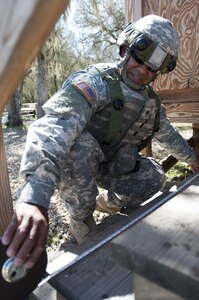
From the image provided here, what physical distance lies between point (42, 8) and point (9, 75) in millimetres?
123

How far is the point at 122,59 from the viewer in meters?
2.51

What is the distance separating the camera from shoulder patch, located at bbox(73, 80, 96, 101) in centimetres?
215

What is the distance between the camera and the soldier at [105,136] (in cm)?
171

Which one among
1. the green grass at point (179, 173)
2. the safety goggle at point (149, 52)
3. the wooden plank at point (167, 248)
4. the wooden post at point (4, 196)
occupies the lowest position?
the green grass at point (179, 173)

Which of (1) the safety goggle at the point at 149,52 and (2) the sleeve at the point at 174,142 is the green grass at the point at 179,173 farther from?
(1) the safety goggle at the point at 149,52

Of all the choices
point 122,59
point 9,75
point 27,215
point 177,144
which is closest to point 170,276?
point 9,75

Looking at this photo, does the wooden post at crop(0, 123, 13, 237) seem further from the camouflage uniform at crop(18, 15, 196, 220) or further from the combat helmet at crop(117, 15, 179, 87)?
the combat helmet at crop(117, 15, 179, 87)

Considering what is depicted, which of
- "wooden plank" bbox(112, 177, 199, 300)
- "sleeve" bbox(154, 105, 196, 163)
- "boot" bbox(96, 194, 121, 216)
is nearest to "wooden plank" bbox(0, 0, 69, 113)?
"wooden plank" bbox(112, 177, 199, 300)

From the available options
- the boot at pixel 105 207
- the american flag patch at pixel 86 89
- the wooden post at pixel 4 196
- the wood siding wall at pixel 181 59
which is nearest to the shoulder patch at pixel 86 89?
the american flag patch at pixel 86 89

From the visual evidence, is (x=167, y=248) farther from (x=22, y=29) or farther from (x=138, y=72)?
(x=138, y=72)

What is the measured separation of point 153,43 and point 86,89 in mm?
610

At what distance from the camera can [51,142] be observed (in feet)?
5.90

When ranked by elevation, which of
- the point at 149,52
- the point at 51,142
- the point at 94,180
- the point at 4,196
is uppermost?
the point at 149,52

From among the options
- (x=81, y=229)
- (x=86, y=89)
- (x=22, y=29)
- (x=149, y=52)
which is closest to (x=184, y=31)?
(x=149, y=52)
